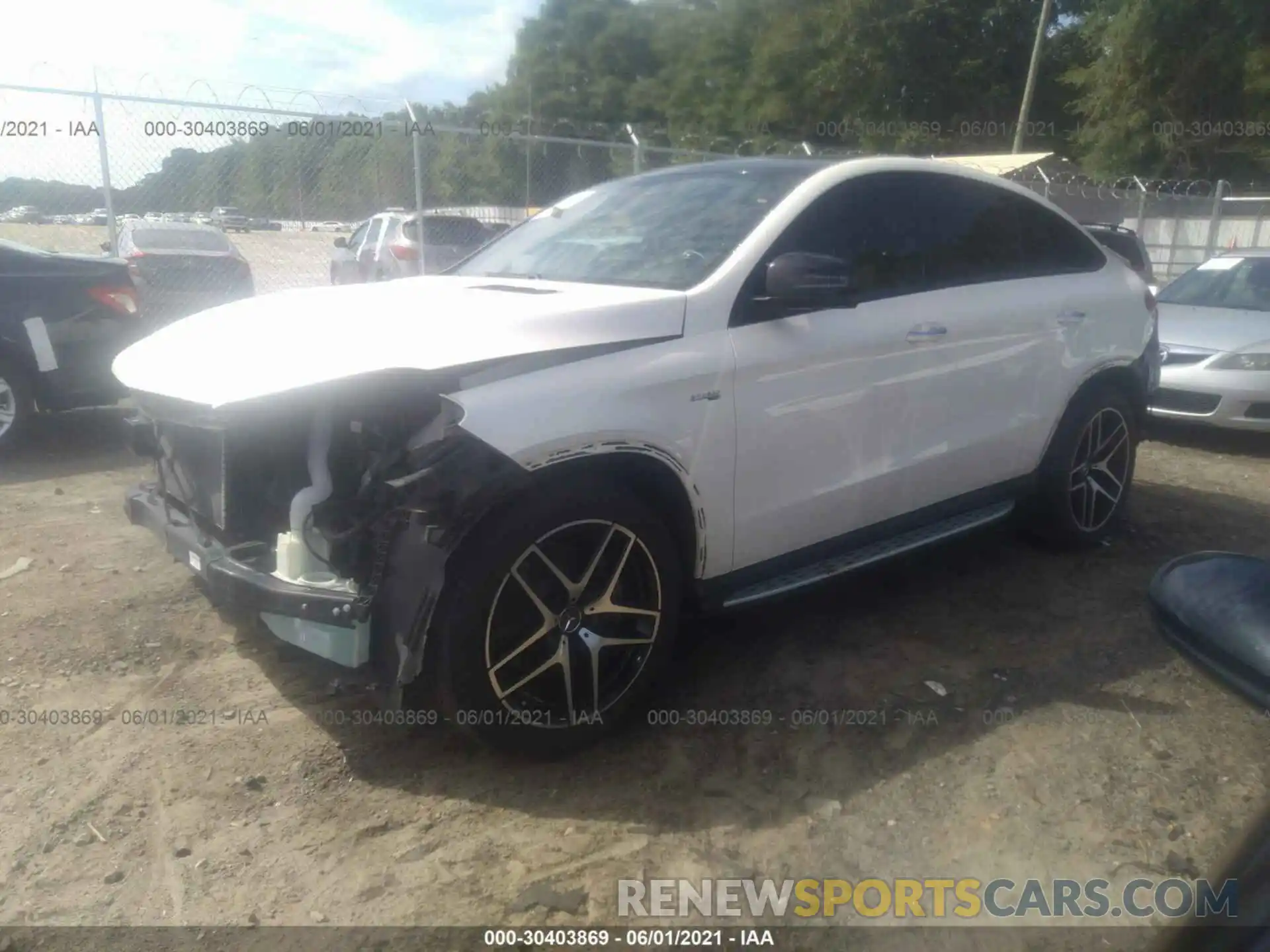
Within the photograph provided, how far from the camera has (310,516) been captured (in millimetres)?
2725

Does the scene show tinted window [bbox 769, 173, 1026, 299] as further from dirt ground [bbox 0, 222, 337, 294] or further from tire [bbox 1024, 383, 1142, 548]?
dirt ground [bbox 0, 222, 337, 294]

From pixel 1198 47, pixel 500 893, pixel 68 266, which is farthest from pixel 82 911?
pixel 1198 47

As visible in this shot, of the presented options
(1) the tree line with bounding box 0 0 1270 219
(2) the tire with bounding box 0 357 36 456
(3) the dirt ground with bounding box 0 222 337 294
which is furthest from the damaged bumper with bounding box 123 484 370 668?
(1) the tree line with bounding box 0 0 1270 219

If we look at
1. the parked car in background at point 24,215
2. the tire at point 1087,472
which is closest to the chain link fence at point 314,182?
the parked car in background at point 24,215

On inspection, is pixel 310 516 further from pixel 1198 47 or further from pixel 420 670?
pixel 1198 47

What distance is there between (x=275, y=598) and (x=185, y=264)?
839 centimetres

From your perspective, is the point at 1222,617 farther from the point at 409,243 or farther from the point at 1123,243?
the point at 409,243

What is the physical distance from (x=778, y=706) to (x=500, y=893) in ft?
4.12

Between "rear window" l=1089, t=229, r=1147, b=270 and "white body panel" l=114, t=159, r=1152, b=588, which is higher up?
"rear window" l=1089, t=229, r=1147, b=270

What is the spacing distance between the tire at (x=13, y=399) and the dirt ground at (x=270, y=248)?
3910 millimetres

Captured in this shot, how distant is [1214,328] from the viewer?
299 inches

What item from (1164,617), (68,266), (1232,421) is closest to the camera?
(1164,617)

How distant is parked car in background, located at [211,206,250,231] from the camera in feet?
33.3

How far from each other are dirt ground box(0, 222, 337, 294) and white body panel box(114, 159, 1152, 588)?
24.2ft
